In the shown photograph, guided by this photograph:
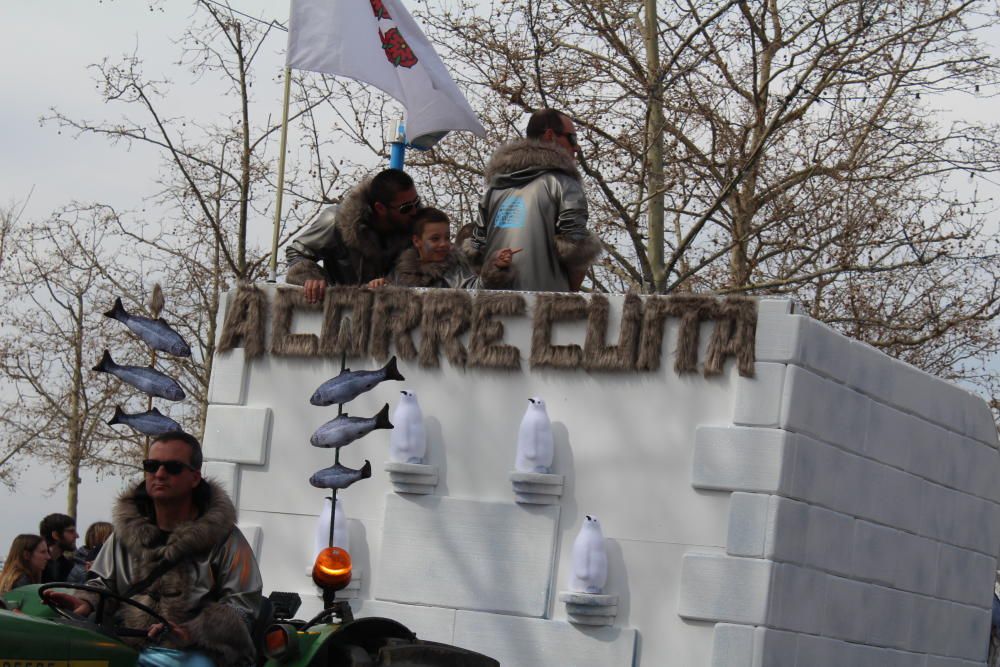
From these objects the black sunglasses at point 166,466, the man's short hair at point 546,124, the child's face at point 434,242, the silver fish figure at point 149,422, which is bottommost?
the black sunglasses at point 166,466

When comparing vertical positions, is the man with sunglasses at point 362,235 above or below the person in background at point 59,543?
above

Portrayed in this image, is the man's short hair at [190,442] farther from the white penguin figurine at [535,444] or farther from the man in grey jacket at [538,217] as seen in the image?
the man in grey jacket at [538,217]

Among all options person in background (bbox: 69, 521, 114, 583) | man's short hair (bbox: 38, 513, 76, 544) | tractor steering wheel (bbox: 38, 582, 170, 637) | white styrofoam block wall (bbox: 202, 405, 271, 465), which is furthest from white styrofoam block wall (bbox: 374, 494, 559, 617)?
person in background (bbox: 69, 521, 114, 583)

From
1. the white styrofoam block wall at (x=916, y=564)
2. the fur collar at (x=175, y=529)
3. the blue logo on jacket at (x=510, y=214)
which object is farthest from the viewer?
the blue logo on jacket at (x=510, y=214)

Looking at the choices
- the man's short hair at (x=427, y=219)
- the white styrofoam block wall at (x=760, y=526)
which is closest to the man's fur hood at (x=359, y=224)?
the man's short hair at (x=427, y=219)

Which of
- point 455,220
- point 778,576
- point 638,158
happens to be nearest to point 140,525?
point 778,576

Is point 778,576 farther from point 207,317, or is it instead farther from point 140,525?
point 207,317

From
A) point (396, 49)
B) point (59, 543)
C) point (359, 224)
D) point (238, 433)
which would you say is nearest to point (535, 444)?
point (238, 433)

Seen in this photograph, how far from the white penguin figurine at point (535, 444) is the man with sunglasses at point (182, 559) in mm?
1527

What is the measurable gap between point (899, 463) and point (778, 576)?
1335 mm

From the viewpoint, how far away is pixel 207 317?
20.4 m

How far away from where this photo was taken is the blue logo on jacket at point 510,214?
823cm

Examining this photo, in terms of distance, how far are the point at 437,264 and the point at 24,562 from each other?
133 inches

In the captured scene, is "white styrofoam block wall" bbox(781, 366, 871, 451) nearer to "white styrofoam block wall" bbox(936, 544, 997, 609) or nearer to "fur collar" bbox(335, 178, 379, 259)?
"white styrofoam block wall" bbox(936, 544, 997, 609)
